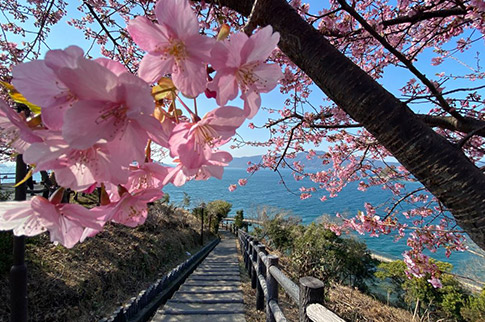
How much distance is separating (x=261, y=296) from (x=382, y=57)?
4.25 metres

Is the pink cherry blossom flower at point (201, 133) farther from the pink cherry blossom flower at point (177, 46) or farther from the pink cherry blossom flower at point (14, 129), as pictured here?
the pink cherry blossom flower at point (14, 129)

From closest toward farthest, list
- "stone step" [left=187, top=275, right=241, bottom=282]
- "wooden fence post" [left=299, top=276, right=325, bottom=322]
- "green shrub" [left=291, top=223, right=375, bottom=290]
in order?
"wooden fence post" [left=299, top=276, right=325, bottom=322] < "stone step" [left=187, top=275, right=241, bottom=282] < "green shrub" [left=291, top=223, right=375, bottom=290]

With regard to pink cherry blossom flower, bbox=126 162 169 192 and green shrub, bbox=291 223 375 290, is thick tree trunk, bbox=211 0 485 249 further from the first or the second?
green shrub, bbox=291 223 375 290

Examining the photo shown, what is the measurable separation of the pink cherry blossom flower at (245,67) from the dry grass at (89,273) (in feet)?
13.2

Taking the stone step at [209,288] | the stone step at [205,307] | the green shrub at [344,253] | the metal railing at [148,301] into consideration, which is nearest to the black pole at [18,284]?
the metal railing at [148,301]

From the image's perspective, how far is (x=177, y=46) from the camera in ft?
1.27

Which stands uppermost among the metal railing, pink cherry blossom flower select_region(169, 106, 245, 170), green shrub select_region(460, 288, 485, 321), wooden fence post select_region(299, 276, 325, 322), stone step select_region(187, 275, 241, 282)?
pink cherry blossom flower select_region(169, 106, 245, 170)

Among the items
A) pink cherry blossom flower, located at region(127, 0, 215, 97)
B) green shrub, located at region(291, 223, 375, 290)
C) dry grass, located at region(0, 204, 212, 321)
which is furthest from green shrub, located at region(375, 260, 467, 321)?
pink cherry blossom flower, located at region(127, 0, 215, 97)

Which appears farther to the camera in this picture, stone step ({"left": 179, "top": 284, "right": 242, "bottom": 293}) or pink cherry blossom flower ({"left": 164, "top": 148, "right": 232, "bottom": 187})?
stone step ({"left": 179, "top": 284, "right": 242, "bottom": 293})

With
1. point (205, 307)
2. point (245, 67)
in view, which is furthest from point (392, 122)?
point (205, 307)

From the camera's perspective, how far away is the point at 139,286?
15.4 ft

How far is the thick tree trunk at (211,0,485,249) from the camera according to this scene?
82 cm

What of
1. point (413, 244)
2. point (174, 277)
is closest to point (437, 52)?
point (413, 244)

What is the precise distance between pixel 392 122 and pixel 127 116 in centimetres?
89
